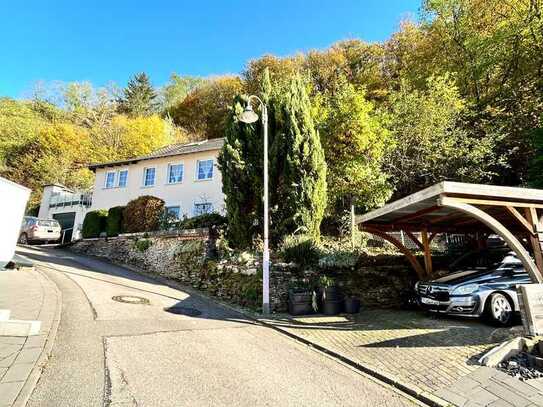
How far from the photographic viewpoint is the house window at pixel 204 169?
831 inches

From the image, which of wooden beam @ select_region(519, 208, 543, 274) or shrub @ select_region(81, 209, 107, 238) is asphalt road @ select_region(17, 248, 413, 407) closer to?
wooden beam @ select_region(519, 208, 543, 274)

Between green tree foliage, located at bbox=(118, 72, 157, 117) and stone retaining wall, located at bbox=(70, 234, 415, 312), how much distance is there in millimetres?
34163

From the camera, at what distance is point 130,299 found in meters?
9.43

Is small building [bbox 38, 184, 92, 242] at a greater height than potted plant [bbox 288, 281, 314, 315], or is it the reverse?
small building [bbox 38, 184, 92, 242]

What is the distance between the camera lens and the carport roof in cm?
636

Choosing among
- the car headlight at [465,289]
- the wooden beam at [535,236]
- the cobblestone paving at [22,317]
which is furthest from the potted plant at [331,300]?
the cobblestone paving at [22,317]

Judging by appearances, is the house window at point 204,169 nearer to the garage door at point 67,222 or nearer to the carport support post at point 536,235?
the garage door at point 67,222

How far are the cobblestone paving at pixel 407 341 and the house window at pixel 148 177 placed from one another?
16921 mm

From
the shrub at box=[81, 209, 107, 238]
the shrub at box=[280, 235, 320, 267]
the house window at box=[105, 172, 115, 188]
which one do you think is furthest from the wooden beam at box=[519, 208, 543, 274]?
the house window at box=[105, 172, 115, 188]

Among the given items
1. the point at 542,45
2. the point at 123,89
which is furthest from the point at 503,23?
the point at 123,89

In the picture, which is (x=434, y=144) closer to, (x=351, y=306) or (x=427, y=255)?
(x=427, y=255)

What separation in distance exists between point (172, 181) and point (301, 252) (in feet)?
45.8

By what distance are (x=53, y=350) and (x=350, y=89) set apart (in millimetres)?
13701

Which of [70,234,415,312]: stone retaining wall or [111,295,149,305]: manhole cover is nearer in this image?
[111,295,149,305]: manhole cover
